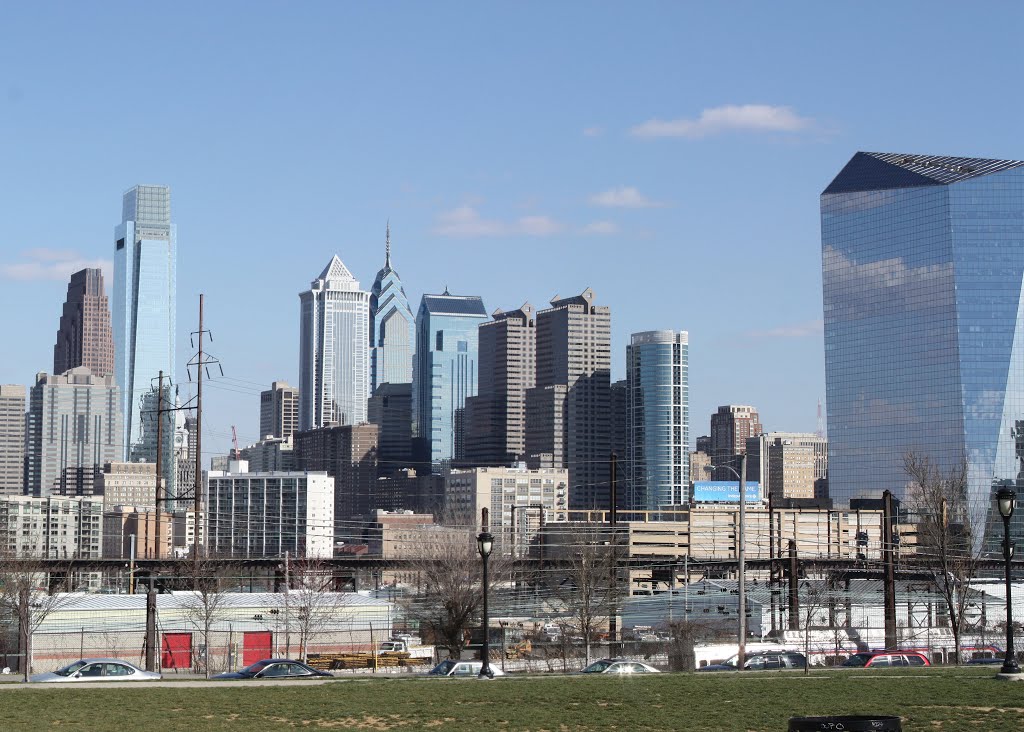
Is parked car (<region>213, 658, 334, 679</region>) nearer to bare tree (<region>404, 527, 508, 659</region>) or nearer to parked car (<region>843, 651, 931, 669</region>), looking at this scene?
parked car (<region>843, 651, 931, 669</region>)

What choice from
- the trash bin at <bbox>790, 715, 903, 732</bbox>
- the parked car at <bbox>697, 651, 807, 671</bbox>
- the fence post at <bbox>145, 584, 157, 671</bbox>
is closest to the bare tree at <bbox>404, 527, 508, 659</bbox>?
the fence post at <bbox>145, 584, 157, 671</bbox>

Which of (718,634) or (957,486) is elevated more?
(957,486)

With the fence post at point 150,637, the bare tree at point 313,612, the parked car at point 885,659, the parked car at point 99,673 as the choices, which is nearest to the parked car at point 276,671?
the parked car at point 99,673

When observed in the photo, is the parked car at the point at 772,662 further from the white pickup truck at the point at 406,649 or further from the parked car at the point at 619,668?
the white pickup truck at the point at 406,649

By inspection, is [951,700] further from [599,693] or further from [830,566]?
[830,566]

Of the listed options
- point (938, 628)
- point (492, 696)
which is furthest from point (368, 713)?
point (938, 628)

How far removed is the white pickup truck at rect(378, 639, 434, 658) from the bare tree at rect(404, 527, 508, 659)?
180cm

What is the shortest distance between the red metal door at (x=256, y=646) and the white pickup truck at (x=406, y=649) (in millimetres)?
6151

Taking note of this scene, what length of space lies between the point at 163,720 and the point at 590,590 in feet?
154

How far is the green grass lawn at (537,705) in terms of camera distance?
28922 mm

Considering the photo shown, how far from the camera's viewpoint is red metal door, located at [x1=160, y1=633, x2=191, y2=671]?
71.6 meters

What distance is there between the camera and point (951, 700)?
31391mm

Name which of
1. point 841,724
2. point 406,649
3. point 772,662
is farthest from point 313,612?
point 841,724

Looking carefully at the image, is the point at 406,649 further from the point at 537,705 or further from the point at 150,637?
→ the point at 537,705
